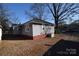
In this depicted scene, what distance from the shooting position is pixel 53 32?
→ 8984 mm

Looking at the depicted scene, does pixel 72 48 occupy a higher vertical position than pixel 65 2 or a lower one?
lower

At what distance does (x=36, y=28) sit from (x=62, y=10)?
486mm

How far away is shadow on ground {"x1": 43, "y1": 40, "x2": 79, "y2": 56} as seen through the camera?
29.3 ft

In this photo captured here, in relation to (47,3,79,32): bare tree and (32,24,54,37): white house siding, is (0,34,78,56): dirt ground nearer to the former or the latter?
(32,24,54,37): white house siding

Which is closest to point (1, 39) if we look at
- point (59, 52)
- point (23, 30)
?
point (23, 30)

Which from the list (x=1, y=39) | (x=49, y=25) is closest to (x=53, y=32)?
(x=49, y=25)

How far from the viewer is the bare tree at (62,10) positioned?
8922 millimetres

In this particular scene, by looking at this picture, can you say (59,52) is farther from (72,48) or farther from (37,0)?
(37,0)

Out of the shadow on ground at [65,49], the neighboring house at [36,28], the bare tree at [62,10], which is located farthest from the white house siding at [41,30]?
the shadow on ground at [65,49]

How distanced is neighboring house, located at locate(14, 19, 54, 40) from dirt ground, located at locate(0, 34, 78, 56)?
9 centimetres

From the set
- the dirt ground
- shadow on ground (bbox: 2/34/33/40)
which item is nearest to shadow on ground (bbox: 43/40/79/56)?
the dirt ground

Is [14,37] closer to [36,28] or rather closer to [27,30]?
[27,30]

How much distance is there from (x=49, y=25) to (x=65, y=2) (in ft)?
1.41

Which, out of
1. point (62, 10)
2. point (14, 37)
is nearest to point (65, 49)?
point (62, 10)
